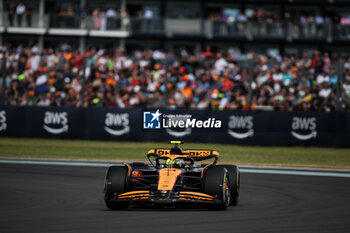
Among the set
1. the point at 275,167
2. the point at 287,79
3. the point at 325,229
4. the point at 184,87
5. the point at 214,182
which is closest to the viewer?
the point at 325,229

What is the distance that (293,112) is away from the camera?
19828 millimetres

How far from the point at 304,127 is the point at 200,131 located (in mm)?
3077

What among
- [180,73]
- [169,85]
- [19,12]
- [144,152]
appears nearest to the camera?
[144,152]

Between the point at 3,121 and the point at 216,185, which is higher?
the point at 216,185

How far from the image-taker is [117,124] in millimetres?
20594

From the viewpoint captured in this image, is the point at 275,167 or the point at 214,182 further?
the point at 275,167

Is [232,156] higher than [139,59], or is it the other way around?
[139,59]

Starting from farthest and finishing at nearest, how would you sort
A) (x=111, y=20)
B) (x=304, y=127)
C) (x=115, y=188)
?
(x=111, y=20) < (x=304, y=127) < (x=115, y=188)

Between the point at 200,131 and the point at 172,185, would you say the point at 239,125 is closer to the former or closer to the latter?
the point at 200,131

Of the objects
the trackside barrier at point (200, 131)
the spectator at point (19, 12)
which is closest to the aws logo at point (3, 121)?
the trackside barrier at point (200, 131)

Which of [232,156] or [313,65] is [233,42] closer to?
[313,65]

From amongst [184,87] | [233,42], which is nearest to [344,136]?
[184,87]

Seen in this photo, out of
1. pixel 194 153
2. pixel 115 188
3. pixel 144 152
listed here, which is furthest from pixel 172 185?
pixel 144 152

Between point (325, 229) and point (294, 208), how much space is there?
181cm
